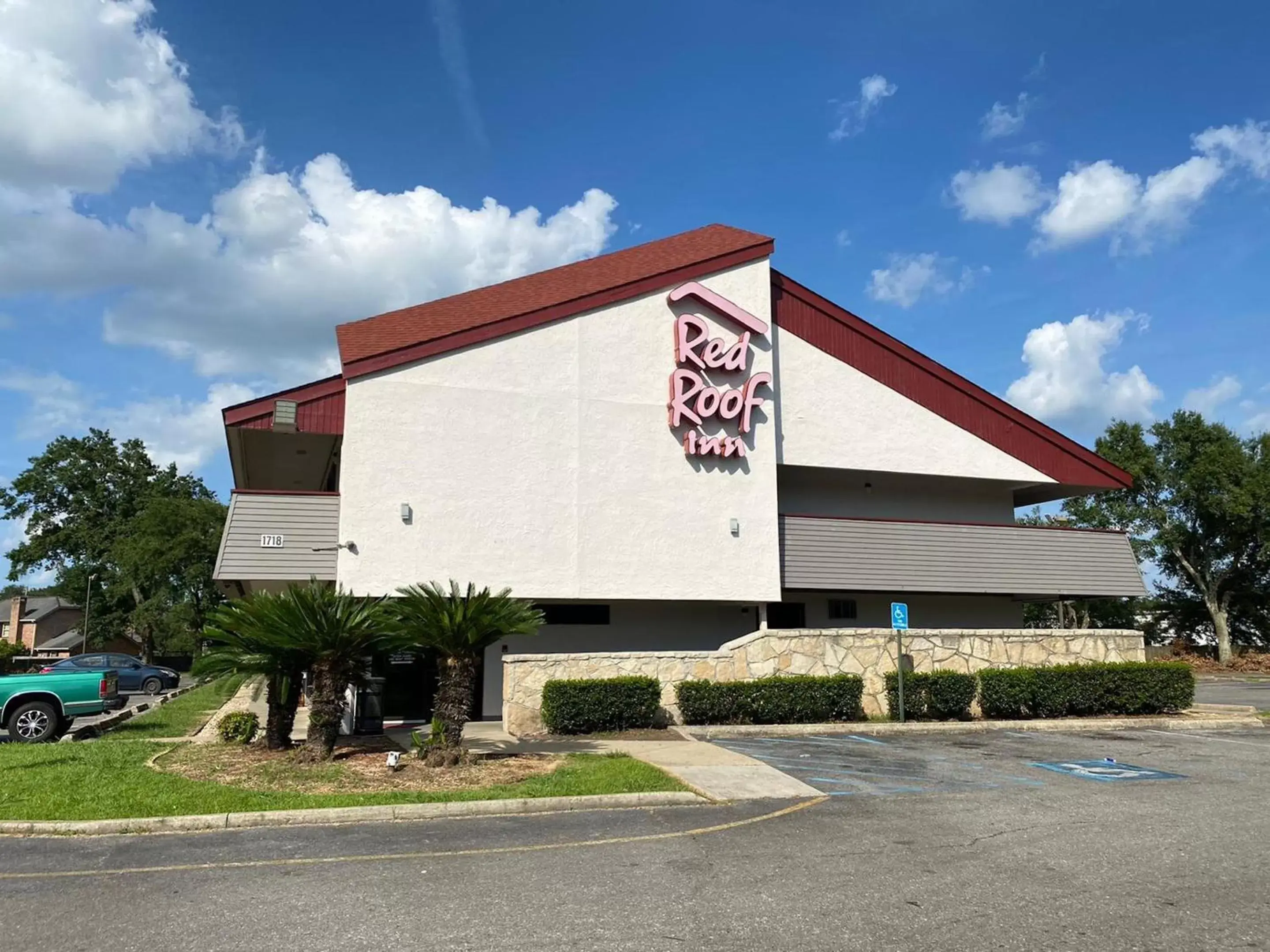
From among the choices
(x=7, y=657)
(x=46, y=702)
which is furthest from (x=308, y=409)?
(x=7, y=657)

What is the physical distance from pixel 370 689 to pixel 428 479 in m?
4.09

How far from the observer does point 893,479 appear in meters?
24.3

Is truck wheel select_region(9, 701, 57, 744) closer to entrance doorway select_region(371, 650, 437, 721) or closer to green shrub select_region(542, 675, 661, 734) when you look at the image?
entrance doorway select_region(371, 650, 437, 721)

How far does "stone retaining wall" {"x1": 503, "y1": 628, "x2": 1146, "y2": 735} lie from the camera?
16.6m

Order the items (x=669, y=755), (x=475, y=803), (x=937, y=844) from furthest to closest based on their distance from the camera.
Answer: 1. (x=669, y=755)
2. (x=475, y=803)
3. (x=937, y=844)

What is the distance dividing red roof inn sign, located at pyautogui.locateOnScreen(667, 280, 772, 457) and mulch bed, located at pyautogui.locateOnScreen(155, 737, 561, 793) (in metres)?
8.63

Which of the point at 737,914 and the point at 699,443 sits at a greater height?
the point at 699,443

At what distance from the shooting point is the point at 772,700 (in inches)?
685

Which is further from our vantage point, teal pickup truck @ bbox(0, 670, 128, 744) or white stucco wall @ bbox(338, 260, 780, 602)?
white stucco wall @ bbox(338, 260, 780, 602)

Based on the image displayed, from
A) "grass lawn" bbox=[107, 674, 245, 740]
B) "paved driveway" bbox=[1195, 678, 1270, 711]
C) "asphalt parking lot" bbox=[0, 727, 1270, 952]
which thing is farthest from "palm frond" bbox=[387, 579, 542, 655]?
"paved driveway" bbox=[1195, 678, 1270, 711]

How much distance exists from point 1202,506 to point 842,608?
32.5 metres

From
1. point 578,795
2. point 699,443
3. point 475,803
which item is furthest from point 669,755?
point 699,443

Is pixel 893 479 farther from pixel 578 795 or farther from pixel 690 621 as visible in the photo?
pixel 578 795

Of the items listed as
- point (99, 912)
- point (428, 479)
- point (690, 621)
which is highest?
point (428, 479)
